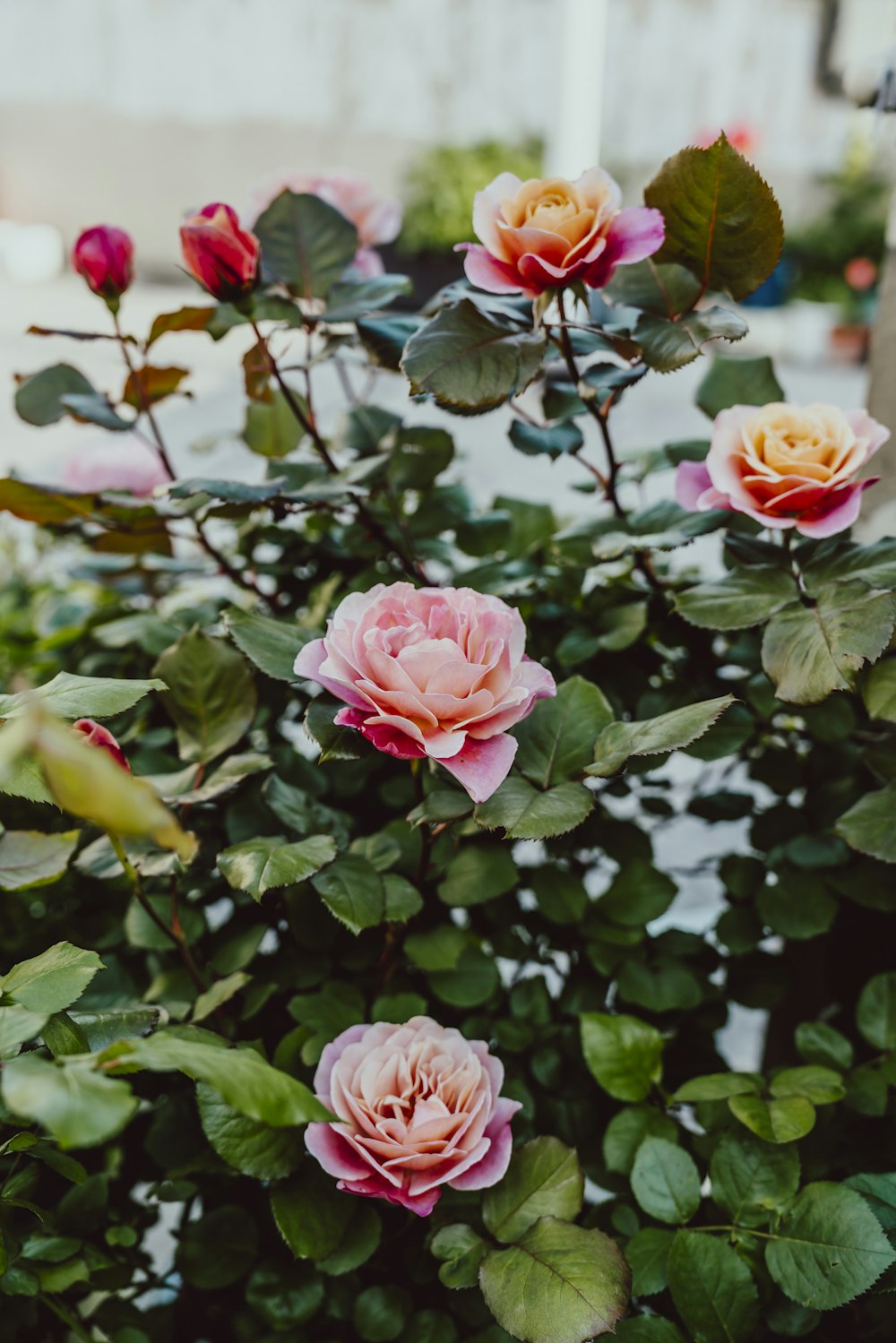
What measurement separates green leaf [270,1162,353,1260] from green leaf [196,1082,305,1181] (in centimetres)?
1

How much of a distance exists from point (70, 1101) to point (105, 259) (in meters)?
0.47

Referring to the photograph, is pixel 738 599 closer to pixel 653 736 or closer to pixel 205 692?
pixel 653 736

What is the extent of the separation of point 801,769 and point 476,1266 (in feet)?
1.16

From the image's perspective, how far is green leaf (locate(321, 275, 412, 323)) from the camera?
1.86 feet

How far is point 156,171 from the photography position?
207 inches

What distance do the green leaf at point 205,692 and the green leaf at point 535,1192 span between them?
0.26 m

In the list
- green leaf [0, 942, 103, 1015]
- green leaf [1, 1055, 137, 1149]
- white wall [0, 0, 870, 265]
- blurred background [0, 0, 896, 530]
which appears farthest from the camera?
white wall [0, 0, 870, 265]

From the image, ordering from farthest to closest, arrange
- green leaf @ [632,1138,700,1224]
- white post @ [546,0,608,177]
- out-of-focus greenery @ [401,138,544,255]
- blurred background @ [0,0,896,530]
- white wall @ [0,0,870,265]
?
1. white wall @ [0,0,870,265]
2. blurred background @ [0,0,896,530]
3. out-of-focus greenery @ [401,138,544,255]
4. white post @ [546,0,608,177]
5. green leaf @ [632,1138,700,1224]

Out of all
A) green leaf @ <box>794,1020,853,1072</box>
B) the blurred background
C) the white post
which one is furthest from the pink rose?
the blurred background

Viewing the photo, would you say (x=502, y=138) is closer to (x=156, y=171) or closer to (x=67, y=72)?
(x=156, y=171)

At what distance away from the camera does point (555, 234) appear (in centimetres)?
45

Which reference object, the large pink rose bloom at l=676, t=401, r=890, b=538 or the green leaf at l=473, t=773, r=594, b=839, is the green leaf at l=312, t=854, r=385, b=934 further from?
the large pink rose bloom at l=676, t=401, r=890, b=538

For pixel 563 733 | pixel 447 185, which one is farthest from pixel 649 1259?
pixel 447 185

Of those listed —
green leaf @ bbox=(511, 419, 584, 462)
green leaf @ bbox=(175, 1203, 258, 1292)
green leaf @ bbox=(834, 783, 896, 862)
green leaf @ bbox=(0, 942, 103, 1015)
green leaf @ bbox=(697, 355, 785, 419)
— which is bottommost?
green leaf @ bbox=(175, 1203, 258, 1292)
